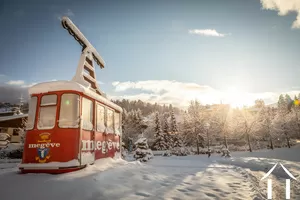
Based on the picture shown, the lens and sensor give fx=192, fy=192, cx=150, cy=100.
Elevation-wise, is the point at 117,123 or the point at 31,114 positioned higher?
the point at 31,114

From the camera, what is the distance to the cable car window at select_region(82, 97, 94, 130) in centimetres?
698

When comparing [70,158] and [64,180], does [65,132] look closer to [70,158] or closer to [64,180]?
[70,158]

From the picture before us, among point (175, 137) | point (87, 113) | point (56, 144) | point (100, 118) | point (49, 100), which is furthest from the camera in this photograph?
point (175, 137)

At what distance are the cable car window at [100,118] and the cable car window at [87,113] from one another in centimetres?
58

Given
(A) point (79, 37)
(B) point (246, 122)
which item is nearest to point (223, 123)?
(B) point (246, 122)

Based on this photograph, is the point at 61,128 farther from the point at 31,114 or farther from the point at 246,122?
the point at 246,122

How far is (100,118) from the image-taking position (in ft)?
27.6

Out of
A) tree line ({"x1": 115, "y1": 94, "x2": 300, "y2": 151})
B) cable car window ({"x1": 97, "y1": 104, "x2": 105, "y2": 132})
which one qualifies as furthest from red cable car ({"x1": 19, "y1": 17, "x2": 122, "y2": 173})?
tree line ({"x1": 115, "y1": 94, "x2": 300, "y2": 151})

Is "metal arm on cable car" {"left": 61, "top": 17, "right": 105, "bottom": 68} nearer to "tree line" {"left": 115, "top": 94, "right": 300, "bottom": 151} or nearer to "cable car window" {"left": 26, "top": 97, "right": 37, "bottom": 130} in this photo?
"cable car window" {"left": 26, "top": 97, "right": 37, "bottom": 130}

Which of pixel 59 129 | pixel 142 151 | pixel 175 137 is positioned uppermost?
pixel 59 129

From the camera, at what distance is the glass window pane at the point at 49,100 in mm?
6717

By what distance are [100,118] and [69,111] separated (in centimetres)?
200

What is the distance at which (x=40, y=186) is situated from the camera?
4660mm

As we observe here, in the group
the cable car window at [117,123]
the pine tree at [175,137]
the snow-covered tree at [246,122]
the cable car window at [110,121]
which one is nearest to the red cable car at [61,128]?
the cable car window at [110,121]
